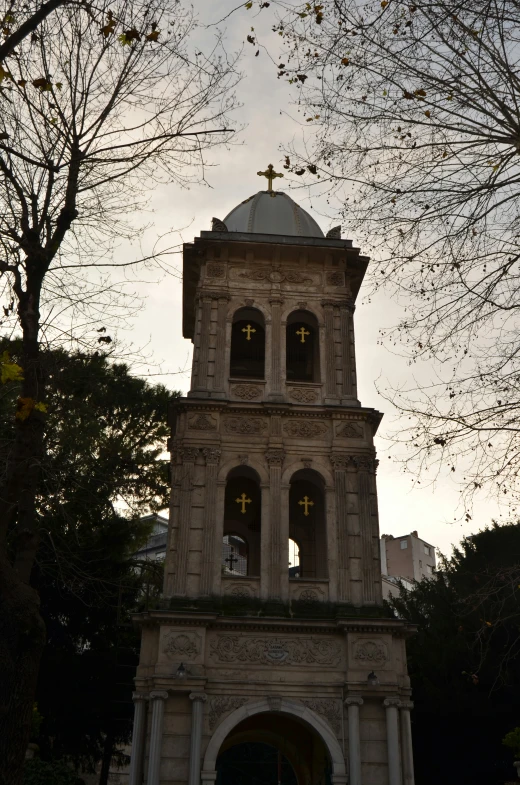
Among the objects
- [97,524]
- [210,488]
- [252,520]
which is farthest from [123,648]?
[210,488]

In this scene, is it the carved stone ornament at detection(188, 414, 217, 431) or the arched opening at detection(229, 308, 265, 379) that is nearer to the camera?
the carved stone ornament at detection(188, 414, 217, 431)

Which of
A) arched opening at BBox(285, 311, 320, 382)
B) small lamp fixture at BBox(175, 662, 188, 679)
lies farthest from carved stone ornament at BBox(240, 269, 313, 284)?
small lamp fixture at BBox(175, 662, 188, 679)

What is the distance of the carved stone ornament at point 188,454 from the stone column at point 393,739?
6810 millimetres

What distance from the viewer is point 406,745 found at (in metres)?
17.3

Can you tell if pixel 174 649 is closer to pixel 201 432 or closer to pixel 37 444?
pixel 201 432

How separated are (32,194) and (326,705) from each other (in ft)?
39.2

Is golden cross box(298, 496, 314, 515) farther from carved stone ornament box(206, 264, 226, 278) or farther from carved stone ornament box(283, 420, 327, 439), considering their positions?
carved stone ornament box(206, 264, 226, 278)

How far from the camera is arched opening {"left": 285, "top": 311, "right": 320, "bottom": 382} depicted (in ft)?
75.3

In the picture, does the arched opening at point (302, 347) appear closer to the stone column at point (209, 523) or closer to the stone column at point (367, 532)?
the stone column at point (367, 532)

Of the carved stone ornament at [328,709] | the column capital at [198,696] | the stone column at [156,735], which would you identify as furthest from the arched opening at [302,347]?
the stone column at [156,735]

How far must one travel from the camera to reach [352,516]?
19.7 metres

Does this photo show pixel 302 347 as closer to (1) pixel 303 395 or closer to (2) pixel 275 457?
(1) pixel 303 395

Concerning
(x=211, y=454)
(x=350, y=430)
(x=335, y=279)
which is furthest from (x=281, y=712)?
(x=335, y=279)

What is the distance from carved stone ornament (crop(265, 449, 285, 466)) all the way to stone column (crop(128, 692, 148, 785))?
233 inches
